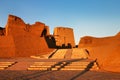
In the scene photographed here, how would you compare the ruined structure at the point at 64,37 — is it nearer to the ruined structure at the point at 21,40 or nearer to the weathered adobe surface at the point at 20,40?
the ruined structure at the point at 21,40

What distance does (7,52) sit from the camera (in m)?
22.3

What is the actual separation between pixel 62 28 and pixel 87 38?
7.82 metres

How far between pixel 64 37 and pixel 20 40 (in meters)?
22.3

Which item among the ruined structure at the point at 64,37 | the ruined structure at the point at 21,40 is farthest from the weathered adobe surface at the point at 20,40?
the ruined structure at the point at 64,37

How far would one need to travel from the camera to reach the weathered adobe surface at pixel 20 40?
2241 centimetres

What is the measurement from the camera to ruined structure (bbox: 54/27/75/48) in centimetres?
4397

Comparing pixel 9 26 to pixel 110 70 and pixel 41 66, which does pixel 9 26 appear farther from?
pixel 110 70

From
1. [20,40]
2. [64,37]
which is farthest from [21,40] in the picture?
[64,37]

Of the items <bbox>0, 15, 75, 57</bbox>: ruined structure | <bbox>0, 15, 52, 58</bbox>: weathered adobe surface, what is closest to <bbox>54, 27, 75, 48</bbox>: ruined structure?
<bbox>0, 15, 75, 57</bbox>: ruined structure

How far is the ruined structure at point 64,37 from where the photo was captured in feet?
144

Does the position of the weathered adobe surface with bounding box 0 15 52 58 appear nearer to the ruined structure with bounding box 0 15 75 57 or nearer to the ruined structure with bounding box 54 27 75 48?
the ruined structure with bounding box 0 15 75 57

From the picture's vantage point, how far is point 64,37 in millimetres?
44875

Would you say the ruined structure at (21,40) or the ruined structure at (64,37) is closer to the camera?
the ruined structure at (21,40)

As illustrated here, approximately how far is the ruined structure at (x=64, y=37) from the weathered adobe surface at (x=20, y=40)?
17691 mm
